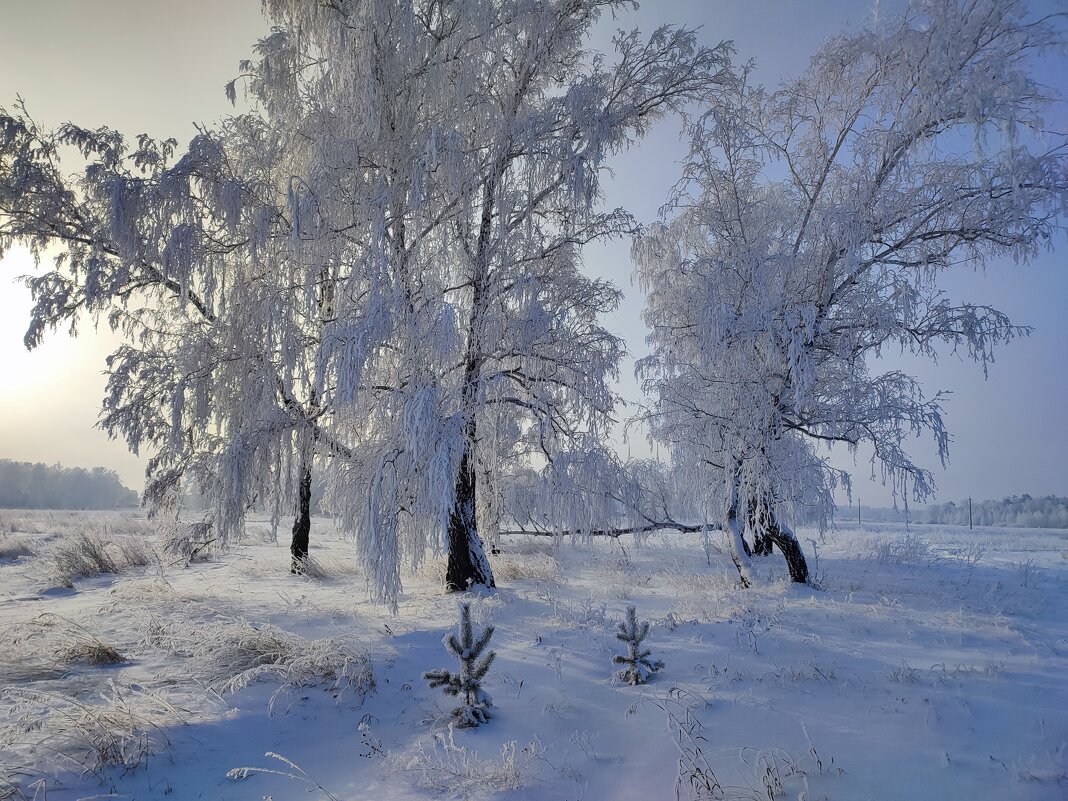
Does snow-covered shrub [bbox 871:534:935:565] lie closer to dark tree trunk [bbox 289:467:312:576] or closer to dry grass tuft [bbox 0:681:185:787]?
dark tree trunk [bbox 289:467:312:576]

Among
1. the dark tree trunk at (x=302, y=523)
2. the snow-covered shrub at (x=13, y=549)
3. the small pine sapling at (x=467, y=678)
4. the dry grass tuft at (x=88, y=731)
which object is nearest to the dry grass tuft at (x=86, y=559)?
the snow-covered shrub at (x=13, y=549)

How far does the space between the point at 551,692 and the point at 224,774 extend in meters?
2.34

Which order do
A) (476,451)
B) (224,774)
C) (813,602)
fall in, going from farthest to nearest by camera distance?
(476,451) → (813,602) → (224,774)

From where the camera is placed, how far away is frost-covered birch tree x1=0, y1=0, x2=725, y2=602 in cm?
720

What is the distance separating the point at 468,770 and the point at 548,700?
4.01ft

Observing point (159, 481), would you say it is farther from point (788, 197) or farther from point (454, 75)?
point (788, 197)

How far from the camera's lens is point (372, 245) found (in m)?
7.14

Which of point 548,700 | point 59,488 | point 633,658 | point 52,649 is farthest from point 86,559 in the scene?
point 59,488

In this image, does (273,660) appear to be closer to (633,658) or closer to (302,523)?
(633,658)

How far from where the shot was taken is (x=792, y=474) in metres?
7.82

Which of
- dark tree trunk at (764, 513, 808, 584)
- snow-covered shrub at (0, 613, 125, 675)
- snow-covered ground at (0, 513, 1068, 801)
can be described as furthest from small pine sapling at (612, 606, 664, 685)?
dark tree trunk at (764, 513, 808, 584)

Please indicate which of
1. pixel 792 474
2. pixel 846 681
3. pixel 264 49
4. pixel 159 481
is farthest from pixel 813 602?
pixel 264 49

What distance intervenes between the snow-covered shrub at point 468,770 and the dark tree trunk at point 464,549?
478cm

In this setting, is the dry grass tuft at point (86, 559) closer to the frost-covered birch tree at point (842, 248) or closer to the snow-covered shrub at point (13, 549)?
the snow-covered shrub at point (13, 549)
